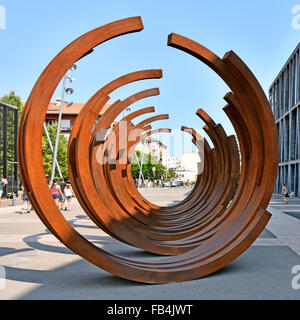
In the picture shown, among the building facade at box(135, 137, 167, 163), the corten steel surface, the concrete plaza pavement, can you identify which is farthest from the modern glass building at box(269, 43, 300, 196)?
the corten steel surface

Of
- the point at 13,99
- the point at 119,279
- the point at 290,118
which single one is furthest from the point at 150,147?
the point at 119,279

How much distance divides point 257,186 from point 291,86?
27296 millimetres

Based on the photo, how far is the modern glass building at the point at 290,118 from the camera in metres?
28.9

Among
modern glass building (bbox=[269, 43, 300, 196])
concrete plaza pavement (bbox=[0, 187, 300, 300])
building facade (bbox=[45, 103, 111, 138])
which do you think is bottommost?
concrete plaza pavement (bbox=[0, 187, 300, 300])

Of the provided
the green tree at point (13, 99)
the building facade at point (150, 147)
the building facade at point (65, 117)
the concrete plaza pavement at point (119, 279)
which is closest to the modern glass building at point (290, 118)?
the building facade at point (150, 147)

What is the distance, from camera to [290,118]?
31016 mm

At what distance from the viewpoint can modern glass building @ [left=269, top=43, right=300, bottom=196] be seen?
28.9m

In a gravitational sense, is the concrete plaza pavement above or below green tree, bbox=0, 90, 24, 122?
below

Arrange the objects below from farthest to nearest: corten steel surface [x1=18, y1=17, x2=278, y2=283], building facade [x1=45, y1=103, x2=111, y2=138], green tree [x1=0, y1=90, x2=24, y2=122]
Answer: building facade [x1=45, y1=103, x2=111, y2=138] < green tree [x1=0, y1=90, x2=24, y2=122] < corten steel surface [x1=18, y1=17, x2=278, y2=283]

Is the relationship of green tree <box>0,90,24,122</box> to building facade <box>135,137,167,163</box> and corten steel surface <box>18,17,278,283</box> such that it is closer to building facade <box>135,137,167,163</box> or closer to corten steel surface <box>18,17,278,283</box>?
building facade <box>135,137,167,163</box>

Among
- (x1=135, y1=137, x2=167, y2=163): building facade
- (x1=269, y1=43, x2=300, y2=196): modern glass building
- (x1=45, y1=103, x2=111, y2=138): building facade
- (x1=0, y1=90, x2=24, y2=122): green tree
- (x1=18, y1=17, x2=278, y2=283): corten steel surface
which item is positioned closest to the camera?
(x1=18, y1=17, x2=278, y2=283): corten steel surface

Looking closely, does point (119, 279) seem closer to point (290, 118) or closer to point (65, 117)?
point (290, 118)

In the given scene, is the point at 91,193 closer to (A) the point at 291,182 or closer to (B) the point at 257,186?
(B) the point at 257,186

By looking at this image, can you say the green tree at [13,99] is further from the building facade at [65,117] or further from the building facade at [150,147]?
the building facade at [65,117]
